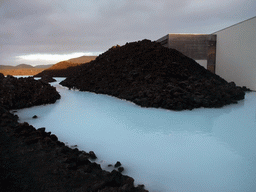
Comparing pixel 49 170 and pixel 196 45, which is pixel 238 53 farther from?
pixel 49 170

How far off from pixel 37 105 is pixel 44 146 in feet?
11.9

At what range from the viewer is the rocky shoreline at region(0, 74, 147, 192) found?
150cm

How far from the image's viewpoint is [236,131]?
118 inches

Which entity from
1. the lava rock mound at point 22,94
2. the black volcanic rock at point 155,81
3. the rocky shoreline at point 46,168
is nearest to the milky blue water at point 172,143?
the rocky shoreline at point 46,168

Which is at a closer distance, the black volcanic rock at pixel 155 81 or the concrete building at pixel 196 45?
the black volcanic rock at pixel 155 81

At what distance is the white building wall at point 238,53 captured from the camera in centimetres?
815

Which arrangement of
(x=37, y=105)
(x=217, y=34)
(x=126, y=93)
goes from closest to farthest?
(x=37, y=105) < (x=126, y=93) < (x=217, y=34)

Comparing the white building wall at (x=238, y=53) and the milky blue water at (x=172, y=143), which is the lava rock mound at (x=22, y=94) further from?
the white building wall at (x=238, y=53)

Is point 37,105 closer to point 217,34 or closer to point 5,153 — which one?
Answer: point 5,153

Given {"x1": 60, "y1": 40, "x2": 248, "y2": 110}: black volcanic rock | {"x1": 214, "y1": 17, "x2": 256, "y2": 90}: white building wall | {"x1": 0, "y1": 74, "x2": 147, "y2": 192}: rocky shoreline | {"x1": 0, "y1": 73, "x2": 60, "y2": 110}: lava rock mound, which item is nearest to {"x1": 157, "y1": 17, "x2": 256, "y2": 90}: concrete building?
{"x1": 214, "y1": 17, "x2": 256, "y2": 90}: white building wall

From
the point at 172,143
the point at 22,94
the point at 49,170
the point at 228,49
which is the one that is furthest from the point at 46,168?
the point at 228,49

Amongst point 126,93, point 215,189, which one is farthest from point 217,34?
point 215,189

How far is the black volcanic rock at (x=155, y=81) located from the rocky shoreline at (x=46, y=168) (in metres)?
3.09

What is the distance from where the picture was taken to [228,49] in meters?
9.73
